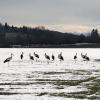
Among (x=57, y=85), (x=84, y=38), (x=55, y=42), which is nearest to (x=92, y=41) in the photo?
(x=84, y=38)

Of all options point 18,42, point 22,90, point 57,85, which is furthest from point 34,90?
point 18,42

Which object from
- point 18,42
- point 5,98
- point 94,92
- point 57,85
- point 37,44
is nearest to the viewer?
point 5,98

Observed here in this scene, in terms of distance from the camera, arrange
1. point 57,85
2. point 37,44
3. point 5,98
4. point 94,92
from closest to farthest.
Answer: point 5,98, point 94,92, point 57,85, point 37,44

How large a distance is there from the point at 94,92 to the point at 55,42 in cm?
16201

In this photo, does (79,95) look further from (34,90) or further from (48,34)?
(48,34)

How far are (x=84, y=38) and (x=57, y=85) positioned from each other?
173187 millimetres

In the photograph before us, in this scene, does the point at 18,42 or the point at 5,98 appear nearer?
the point at 5,98

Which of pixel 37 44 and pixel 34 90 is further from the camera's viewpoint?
pixel 37 44

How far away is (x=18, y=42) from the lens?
190875 mm

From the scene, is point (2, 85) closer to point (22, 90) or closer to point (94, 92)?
point (22, 90)

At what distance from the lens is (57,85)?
77.2 feet

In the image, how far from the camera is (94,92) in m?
20.2

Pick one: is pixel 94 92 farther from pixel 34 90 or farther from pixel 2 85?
pixel 2 85

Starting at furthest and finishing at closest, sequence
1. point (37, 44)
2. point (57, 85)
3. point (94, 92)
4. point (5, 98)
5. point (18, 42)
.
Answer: point (18, 42) < point (37, 44) < point (57, 85) < point (94, 92) < point (5, 98)
